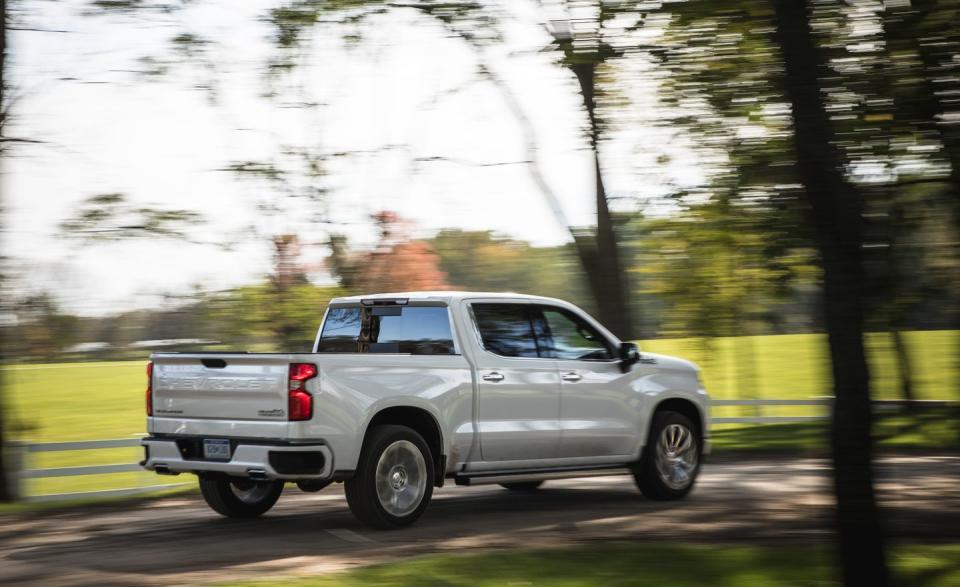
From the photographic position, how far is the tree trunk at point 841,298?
7.36 m

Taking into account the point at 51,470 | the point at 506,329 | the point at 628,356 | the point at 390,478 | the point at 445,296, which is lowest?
the point at 51,470

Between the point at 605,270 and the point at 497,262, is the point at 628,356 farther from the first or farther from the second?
the point at 497,262

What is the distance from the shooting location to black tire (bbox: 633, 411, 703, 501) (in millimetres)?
12516

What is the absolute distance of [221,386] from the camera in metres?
10.1

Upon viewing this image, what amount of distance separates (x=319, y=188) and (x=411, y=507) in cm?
798

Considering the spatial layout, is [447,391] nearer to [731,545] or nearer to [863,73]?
[731,545]

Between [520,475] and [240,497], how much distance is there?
2.67 m

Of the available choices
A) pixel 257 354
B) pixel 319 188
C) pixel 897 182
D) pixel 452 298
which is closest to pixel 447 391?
pixel 452 298

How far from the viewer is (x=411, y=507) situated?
1057 cm

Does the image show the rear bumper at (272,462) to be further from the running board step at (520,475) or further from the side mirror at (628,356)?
the side mirror at (628,356)

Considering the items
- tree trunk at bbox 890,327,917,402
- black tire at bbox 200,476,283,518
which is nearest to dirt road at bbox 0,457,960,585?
black tire at bbox 200,476,283,518

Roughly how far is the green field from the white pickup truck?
3810mm

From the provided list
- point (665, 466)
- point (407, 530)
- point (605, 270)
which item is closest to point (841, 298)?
point (407, 530)

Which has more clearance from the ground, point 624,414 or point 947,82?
point 947,82
